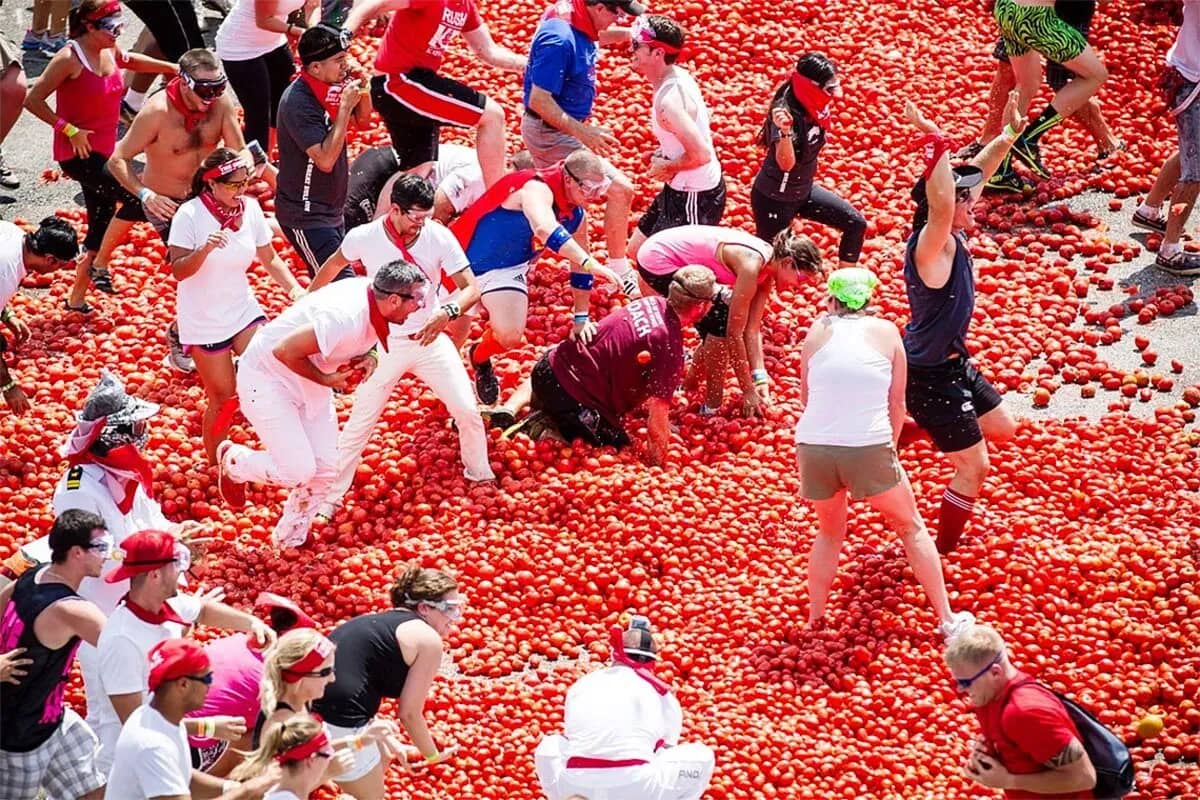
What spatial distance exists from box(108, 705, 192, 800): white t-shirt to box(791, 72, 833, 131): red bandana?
5781 millimetres

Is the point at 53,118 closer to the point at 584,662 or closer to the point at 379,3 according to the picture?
the point at 379,3

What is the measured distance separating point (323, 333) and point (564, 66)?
3.01m

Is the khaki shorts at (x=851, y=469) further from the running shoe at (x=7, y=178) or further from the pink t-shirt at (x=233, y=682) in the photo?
the running shoe at (x=7, y=178)

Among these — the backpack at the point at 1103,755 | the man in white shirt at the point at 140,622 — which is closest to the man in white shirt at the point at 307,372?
the man in white shirt at the point at 140,622

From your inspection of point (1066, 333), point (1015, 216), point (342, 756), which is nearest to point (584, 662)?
point (342, 756)

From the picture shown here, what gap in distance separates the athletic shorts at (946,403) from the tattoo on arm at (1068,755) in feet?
8.69

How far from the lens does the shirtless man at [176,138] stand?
34.1 ft

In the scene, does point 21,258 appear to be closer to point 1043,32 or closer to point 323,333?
point 323,333

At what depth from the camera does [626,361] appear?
10.0 m

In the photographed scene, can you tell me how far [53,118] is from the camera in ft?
37.3

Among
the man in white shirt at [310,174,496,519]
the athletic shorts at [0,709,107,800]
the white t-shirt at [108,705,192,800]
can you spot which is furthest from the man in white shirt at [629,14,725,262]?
the white t-shirt at [108,705,192,800]

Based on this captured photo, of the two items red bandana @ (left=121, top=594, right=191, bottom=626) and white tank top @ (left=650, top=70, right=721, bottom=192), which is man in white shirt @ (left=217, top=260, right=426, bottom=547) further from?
white tank top @ (left=650, top=70, right=721, bottom=192)

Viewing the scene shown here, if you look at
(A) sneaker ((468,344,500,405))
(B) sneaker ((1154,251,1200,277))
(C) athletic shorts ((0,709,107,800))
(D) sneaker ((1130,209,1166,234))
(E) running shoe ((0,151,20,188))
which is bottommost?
(E) running shoe ((0,151,20,188))

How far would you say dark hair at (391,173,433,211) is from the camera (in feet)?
31.3
